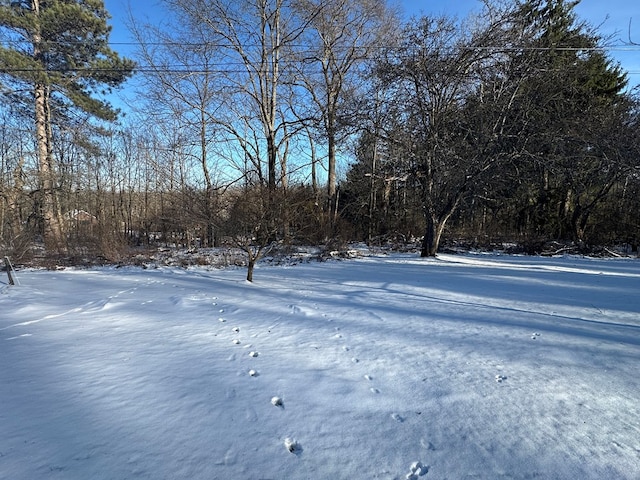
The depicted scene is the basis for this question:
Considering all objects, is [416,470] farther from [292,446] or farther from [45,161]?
[45,161]

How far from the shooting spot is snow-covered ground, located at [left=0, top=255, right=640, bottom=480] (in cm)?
216

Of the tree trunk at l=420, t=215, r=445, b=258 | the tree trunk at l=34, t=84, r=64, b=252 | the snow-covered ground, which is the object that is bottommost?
the snow-covered ground

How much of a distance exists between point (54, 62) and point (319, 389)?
832 inches

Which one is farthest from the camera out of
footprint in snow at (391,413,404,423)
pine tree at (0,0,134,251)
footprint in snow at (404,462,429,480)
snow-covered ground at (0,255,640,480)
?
pine tree at (0,0,134,251)

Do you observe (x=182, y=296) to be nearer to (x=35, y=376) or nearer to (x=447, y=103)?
(x=35, y=376)

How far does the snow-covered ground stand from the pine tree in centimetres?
1289

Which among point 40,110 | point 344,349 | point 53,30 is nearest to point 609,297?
point 344,349

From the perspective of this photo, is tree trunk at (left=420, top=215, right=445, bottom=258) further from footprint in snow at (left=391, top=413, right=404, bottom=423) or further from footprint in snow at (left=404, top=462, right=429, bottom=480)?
footprint in snow at (left=404, top=462, right=429, bottom=480)

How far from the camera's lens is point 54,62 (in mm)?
16594

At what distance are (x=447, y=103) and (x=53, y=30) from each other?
17746 mm

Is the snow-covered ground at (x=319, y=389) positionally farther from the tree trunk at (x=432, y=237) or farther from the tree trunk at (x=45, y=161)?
the tree trunk at (x=45, y=161)

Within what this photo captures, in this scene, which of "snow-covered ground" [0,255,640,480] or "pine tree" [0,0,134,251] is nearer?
"snow-covered ground" [0,255,640,480]

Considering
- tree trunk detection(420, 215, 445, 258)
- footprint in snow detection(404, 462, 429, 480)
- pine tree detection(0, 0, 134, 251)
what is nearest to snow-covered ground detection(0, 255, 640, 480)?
footprint in snow detection(404, 462, 429, 480)

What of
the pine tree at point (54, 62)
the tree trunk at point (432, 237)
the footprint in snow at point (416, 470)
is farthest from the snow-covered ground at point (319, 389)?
the pine tree at point (54, 62)
